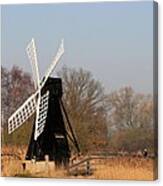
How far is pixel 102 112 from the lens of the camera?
350cm

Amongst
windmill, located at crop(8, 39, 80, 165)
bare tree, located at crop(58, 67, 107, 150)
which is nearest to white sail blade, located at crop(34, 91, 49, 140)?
windmill, located at crop(8, 39, 80, 165)

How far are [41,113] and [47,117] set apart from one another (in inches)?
1.4

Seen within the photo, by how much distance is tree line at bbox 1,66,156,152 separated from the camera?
3445 millimetres

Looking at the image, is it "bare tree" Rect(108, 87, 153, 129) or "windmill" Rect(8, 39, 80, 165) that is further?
"windmill" Rect(8, 39, 80, 165)

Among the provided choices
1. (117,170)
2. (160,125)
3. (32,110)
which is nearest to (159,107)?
(160,125)

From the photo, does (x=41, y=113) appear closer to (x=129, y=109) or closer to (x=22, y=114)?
(x=22, y=114)

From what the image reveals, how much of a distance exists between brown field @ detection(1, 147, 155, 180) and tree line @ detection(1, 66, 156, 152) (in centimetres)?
6

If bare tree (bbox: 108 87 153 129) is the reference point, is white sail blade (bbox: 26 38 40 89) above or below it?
above

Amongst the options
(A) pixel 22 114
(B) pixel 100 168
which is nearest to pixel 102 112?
(B) pixel 100 168

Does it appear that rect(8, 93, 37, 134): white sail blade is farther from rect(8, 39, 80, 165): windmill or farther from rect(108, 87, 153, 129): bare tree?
rect(108, 87, 153, 129): bare tree

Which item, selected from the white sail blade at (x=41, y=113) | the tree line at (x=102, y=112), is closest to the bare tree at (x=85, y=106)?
the tree line at (x=102, y=112)

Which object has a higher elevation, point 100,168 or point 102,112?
point 102,112

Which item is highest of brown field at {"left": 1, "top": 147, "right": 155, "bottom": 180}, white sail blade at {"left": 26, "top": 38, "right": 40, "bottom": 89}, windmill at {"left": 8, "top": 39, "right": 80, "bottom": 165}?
white sail blade at {"left": 26, "top": 38, "right": 40, "bottom": 89}

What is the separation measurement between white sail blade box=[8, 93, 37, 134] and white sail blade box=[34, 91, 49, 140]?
1.1 inches
